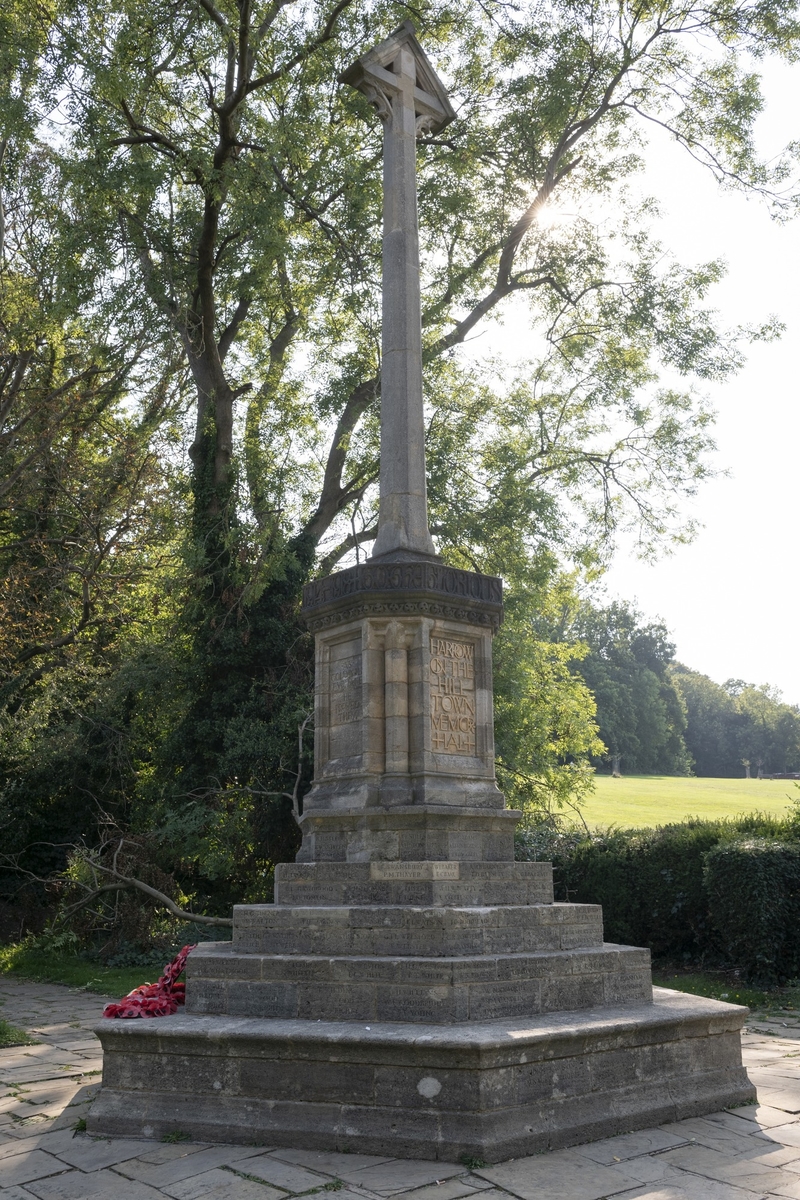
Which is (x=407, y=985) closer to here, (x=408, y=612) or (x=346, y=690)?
(x=346, y=690)

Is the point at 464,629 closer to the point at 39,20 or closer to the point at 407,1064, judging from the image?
the point at 407,1064

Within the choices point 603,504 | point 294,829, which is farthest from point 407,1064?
point 603,504

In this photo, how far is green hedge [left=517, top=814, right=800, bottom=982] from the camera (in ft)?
34.3

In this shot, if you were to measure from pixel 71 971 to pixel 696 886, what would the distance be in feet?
26.2

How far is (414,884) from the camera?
597 centimetres

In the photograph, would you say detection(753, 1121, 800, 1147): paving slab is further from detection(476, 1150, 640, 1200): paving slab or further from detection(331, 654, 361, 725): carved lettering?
detection(331, 654, 361, 725): carved lettering

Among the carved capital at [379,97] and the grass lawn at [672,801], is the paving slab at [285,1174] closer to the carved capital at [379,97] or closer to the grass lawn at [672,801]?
the carved capital at [379,97]

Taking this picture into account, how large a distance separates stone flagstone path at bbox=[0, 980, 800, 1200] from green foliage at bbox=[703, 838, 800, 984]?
4.70 meters

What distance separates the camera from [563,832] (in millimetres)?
14023

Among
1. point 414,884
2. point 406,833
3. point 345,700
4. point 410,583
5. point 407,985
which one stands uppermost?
point 410,583

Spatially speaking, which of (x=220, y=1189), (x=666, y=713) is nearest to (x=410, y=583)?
(x=220, y=1189)

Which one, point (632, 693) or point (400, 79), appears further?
point (632, 693)

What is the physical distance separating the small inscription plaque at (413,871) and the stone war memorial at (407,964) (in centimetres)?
1

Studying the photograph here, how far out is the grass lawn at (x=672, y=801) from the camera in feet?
94.4
